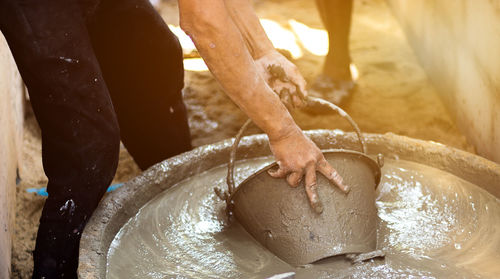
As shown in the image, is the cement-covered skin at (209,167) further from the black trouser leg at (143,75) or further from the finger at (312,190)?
the finger at (312,190)

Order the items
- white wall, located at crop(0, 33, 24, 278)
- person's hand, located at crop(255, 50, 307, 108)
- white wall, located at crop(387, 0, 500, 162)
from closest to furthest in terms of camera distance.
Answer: person's hand, located at crop(255, 50, 307, 108) < white wall, located at crop(0, 33, 24, 278) < white wall, located at crop(387, 0, 500, 162)

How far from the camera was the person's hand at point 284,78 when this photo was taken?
7.42 ft

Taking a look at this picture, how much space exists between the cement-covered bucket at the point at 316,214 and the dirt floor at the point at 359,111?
1161mm

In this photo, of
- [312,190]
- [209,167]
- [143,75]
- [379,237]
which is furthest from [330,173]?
[143,75]

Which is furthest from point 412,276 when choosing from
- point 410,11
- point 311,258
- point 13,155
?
point 410,11

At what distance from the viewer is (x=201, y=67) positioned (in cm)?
465

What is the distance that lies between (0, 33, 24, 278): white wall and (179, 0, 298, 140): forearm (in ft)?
3.45

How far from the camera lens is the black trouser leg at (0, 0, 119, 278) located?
1.92m

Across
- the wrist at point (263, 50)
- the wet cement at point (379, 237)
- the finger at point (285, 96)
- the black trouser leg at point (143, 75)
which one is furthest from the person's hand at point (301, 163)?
the black trouser leg at point (143, 75)

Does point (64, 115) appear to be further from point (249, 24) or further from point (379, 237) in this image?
point (379, 237)

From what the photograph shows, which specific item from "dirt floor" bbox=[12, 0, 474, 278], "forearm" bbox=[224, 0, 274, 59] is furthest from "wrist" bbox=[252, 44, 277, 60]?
"dirt floor" bbox=[12, 0, 474, 278]

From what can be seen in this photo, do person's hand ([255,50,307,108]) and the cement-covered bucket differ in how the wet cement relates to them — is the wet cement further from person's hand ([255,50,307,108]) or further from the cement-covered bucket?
person's hand ([255,50,307,108])

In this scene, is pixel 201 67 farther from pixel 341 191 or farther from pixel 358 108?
pixel 341 191

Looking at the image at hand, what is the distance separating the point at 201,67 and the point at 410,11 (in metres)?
1.70
